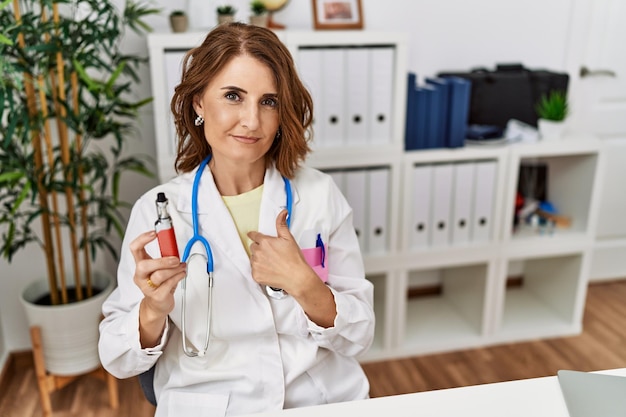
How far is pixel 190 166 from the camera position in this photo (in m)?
1.30

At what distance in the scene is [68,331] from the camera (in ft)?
6.48

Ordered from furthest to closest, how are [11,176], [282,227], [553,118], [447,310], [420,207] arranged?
1. [447,310]
2. [553,118]
3. [420,207]
4. [11,176]
5. [282,227]

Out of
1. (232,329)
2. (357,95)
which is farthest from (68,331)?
(357,95)

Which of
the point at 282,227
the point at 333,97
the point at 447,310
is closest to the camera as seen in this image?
the point at 282,227

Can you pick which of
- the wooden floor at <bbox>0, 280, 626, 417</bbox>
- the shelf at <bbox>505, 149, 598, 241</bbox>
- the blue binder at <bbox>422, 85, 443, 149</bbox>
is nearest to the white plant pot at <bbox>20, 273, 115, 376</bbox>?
the wooden floor at <bbox>0, 280, 626, 417</bbox>

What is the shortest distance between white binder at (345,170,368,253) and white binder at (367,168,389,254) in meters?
0.02

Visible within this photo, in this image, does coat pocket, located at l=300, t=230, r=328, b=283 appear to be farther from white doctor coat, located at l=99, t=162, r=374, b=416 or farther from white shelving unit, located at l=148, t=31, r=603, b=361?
white shelving unit, located at l=148, t=31, r=603, b=361

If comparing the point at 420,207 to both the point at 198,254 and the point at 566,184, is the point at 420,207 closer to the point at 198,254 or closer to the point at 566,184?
the point at 566,184

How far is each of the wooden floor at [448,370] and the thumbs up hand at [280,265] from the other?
1.25m

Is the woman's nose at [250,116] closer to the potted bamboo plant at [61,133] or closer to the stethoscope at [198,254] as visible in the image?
the stethoscope at [198,254]

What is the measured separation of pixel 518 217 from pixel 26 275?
1.98 m

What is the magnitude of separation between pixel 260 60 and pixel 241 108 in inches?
3.7

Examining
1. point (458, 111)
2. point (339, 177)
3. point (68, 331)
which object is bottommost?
point (68, 331)

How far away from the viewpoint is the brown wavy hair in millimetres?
1136
